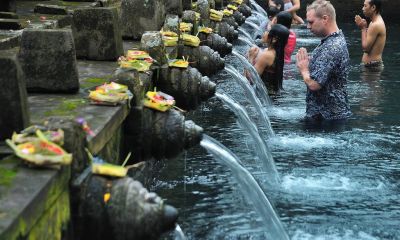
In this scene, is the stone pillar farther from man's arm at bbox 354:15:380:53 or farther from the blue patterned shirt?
man's arm at bbox 354:15:380:53

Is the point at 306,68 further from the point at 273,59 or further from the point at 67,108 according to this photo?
the point at 67,108

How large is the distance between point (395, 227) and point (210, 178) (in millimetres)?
1940

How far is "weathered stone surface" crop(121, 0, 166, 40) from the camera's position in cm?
811

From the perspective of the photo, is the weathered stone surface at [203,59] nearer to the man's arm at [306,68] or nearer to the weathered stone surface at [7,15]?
the man's arm at [306,68]

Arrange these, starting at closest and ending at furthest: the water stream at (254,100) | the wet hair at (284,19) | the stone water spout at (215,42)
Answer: the water stream at (254,100) → the stone water spout at (215,42) → the wet hair at (284,19)

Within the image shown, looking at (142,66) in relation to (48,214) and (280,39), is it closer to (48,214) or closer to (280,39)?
(48,214)

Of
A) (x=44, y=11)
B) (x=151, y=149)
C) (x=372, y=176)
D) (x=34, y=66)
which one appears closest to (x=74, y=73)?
(x=34, y=66)

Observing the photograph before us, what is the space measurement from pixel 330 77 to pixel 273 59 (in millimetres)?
2210

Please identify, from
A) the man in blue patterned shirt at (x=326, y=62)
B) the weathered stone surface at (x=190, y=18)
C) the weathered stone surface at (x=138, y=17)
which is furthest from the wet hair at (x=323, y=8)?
the weathered stone surface at (x=190, y=18)

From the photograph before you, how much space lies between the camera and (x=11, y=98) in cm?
362

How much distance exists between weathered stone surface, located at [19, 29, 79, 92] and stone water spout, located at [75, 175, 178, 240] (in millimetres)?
1786

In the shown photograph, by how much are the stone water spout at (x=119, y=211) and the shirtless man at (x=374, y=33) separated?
918cm

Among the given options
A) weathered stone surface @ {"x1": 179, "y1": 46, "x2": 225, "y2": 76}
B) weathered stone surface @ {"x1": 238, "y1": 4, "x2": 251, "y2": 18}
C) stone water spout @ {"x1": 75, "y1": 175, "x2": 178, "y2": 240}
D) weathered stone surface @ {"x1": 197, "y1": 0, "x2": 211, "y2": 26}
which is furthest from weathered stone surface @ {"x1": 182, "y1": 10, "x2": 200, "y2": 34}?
weathered stone surface @ {"x1": 238, "y1": 4, "x2": 251, "y2": 18}

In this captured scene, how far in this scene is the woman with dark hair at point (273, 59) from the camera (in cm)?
978
